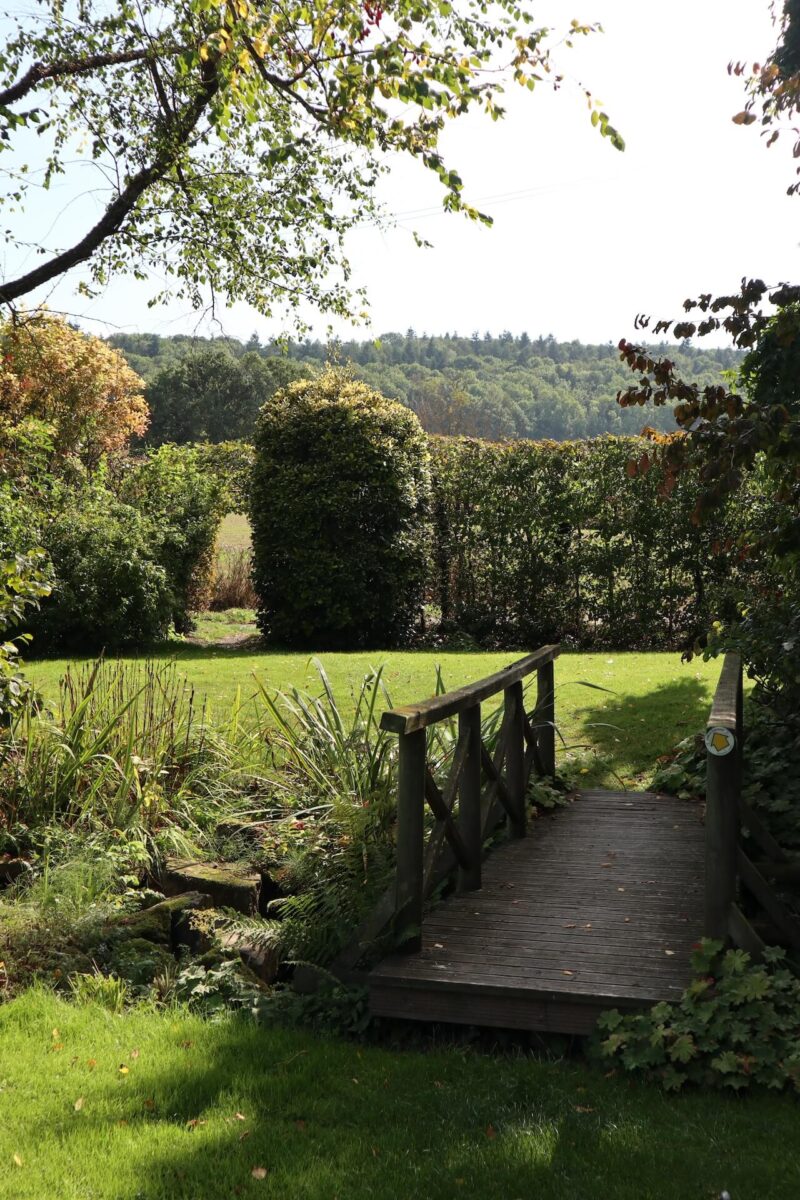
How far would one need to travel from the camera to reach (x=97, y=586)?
1377 centimetres

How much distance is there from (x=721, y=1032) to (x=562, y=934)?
3.75 feet

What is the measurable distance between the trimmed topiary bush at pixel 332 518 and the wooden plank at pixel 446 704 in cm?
839

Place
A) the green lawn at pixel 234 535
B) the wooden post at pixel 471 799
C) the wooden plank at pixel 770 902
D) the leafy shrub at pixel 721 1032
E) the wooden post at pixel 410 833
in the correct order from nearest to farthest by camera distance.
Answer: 1. the leafy shrub at pixel 721 1032
2. the wooden plank at pixel 770 902
3. the wooden post at pixel 410 833
4. the wooden post at pixel 471 799
5. the green lawn at pixel 234 535

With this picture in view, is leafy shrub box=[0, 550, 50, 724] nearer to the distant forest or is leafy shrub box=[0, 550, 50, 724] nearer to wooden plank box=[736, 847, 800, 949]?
wooden plank box=[736, 847, 800, 949]

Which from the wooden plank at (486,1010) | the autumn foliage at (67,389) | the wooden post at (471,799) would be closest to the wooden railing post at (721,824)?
the wooden plank at (486,1010)

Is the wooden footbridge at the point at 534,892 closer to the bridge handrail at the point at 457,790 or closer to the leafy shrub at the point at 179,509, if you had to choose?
the bridge handrail at the point at 457,790

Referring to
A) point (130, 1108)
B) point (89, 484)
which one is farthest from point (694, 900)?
point (89, 484)

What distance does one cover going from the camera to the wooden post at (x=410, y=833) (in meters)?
4.74

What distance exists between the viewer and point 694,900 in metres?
5.33

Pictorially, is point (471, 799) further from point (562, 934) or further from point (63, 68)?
point (63, 68)

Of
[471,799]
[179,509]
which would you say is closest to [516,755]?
[471,799]

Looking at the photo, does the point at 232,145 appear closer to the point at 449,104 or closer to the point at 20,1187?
the point at 449,104

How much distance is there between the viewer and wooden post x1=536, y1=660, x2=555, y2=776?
298 inches

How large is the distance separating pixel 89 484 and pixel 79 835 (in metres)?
9.87
